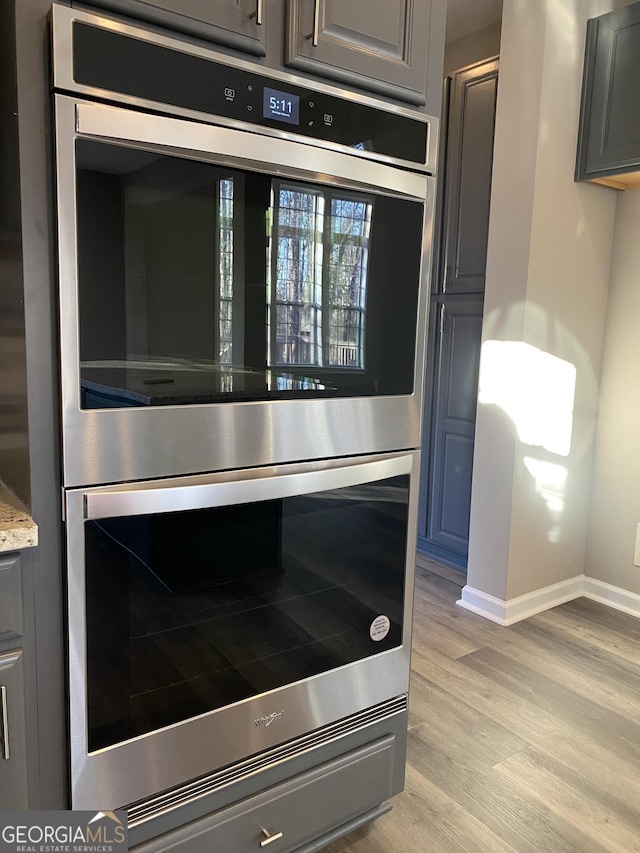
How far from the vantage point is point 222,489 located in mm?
1155

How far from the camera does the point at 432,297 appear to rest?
335 centimetres

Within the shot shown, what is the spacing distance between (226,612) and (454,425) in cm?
223

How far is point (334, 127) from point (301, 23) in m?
0.18

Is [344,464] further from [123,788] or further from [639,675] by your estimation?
[639,675]

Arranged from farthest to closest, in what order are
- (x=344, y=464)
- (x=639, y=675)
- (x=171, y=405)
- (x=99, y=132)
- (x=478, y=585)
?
1. (x=478, y=585)
2. (x=639, y=675)
3. (x=344, y=464)
4. (x=171, y=405)
5. (x=99, y=132)

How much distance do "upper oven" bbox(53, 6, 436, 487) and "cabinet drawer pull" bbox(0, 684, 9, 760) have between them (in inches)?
14.3

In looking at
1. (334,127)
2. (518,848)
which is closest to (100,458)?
(334,127)

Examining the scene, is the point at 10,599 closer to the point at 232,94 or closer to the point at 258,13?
the point at 232,94

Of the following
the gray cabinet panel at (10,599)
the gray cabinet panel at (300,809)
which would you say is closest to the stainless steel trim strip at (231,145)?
the gray cabinet panel at (10,599)

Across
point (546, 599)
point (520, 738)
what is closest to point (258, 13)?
point (520, 738)

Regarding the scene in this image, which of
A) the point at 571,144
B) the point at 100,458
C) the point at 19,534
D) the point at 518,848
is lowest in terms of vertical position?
the point at 518,848

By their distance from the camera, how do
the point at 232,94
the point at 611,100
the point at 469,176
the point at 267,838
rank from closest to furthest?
the point at 232,94
the point at 267,838
the point at 611,100
the point at 469,176

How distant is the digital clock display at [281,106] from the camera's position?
3.73 ft

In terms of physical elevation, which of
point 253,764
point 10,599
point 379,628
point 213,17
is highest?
point 213,17
